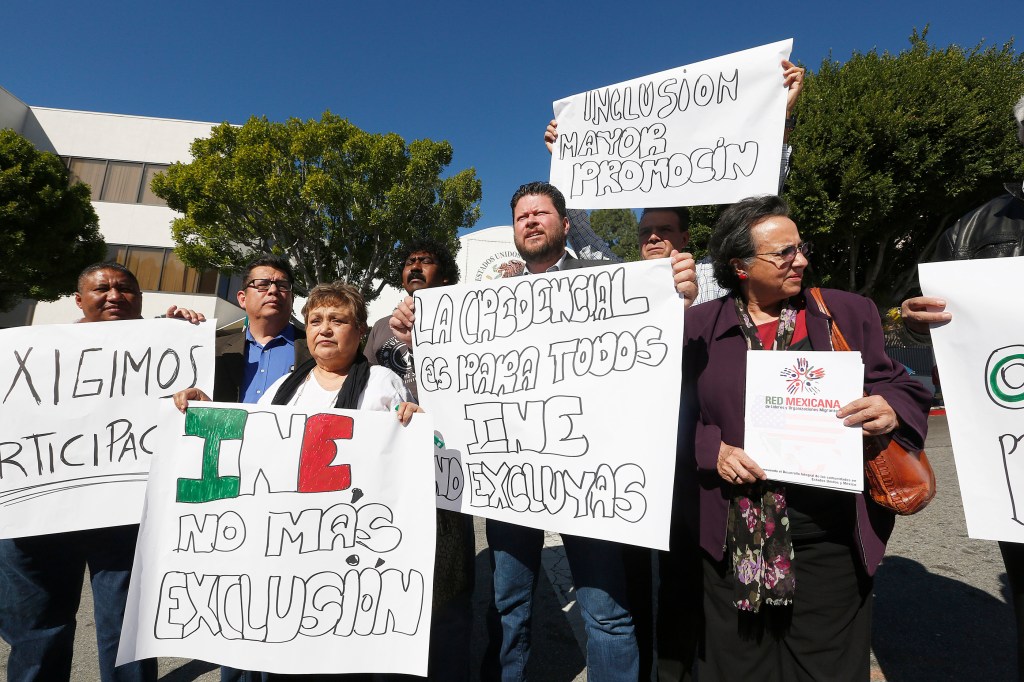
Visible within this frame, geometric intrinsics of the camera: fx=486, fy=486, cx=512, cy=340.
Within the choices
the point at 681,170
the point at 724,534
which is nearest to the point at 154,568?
the point at 724,534

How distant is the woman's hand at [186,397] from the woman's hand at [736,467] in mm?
1967

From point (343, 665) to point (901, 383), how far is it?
2.10 meters

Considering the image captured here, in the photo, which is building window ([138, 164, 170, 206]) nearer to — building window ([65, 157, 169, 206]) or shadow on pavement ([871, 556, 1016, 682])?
building window ([65, 157, 169, 206])

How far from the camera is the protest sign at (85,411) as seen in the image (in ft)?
6.38

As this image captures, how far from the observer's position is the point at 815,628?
1613 millimetres

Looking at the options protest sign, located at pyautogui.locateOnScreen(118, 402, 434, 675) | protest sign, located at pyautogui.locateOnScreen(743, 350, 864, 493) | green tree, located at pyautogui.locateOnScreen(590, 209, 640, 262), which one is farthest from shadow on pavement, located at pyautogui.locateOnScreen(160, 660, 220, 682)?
green tree, located at pyautogui.locateOnScreen(590, 209, 640, 262)

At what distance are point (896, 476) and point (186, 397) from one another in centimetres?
246

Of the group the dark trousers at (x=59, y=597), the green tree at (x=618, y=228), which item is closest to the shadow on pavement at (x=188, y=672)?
the dark trousers at (x=59, y=597)

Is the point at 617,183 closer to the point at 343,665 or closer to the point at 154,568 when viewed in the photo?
the point at 343,665

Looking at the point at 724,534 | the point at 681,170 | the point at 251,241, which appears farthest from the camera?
the point at 251,241

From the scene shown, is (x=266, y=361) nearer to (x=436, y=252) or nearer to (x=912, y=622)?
(x=436, y=252)

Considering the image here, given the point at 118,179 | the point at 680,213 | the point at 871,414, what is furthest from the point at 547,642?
the point at 118,179

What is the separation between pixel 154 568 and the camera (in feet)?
5.91

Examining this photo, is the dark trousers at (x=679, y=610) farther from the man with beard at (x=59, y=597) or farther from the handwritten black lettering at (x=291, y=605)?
the man with beard at (x=59, y=597)
